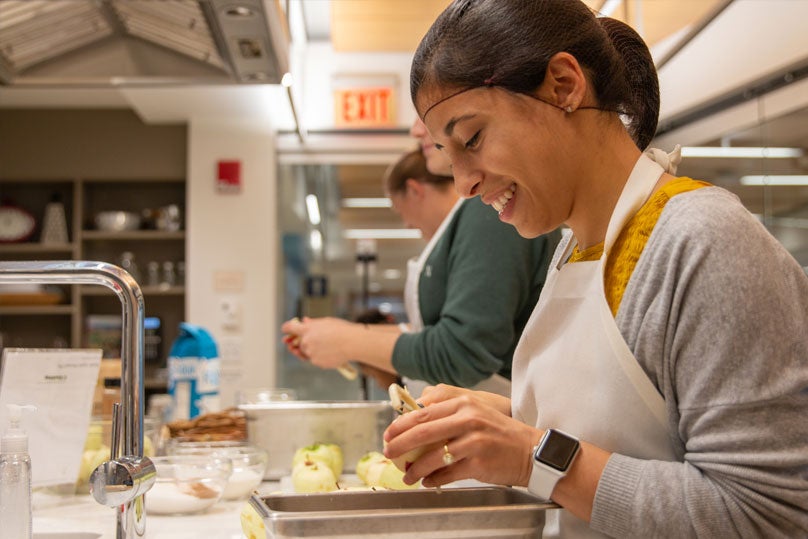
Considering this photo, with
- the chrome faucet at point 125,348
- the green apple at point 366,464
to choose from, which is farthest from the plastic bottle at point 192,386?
the chrome faucet at point 125,348

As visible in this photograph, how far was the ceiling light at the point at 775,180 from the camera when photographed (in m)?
2.62

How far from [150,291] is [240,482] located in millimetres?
3740

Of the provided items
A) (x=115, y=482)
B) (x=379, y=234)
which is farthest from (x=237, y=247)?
(x=115, y=482)

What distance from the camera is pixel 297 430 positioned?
182 centimetres

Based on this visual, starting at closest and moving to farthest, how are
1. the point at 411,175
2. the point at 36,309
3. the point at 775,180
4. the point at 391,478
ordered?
1. the point at 391,478
2. the point at 411,175
3. the point at 775,180
4. the point at 36,309

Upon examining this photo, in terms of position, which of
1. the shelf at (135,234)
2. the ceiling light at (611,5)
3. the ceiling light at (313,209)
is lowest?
the ceiling light at (611,5)

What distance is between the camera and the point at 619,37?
3.11 ft

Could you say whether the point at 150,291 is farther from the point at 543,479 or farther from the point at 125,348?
the point at 543,479

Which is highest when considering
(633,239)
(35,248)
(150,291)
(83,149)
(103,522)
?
(83,149)

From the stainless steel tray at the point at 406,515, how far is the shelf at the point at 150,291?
14.4 feet

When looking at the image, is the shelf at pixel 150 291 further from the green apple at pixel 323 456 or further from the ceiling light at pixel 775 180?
the green apple at pixel 323 456

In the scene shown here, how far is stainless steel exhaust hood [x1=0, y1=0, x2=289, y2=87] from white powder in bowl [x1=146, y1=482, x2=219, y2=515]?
1.07 meters

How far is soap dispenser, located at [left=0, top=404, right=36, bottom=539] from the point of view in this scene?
3.39 ft

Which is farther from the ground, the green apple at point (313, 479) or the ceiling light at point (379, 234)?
the ceiling light at point (379, 234)
